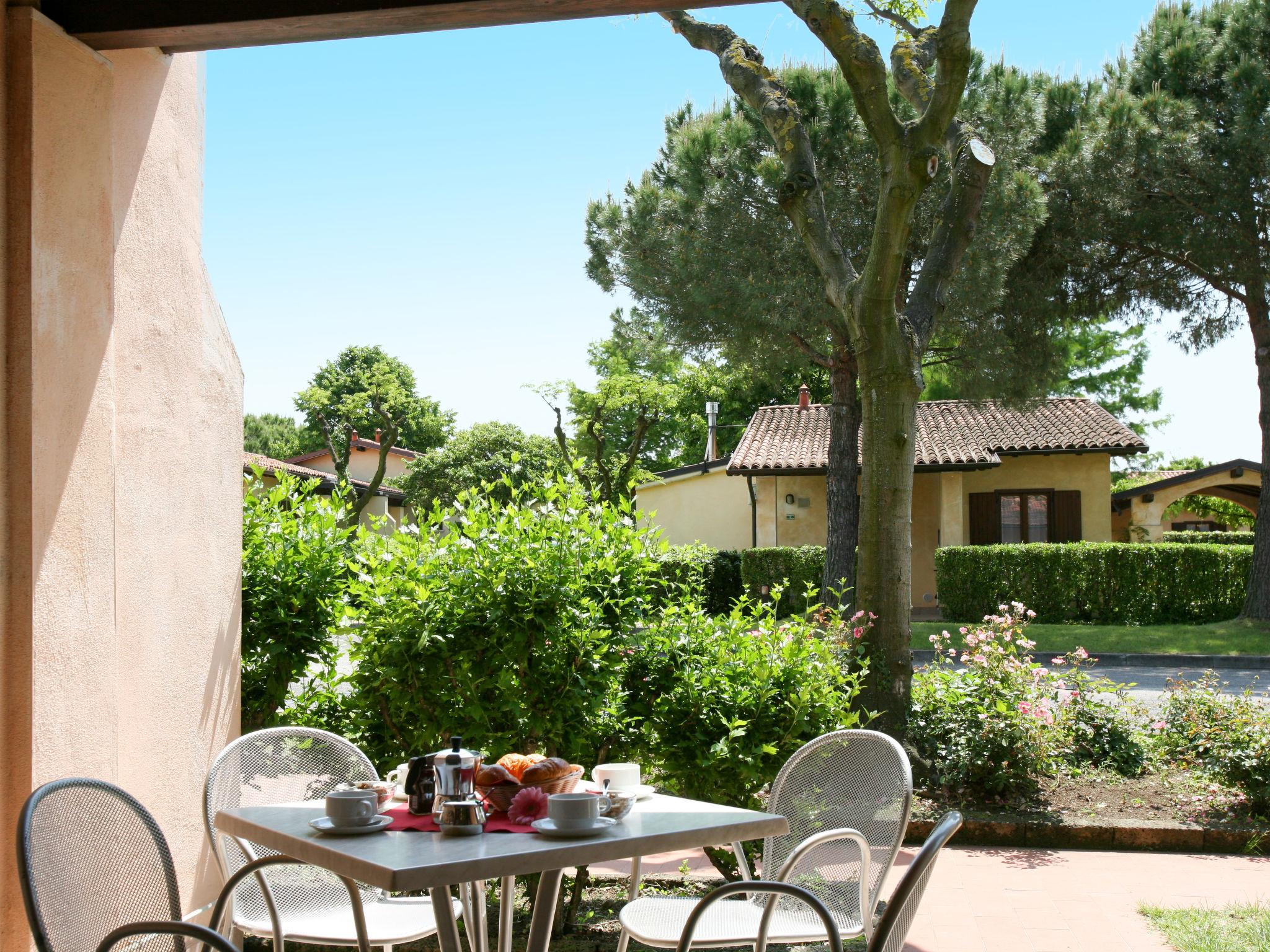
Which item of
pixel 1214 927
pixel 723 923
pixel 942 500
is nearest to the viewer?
pixel 723 923

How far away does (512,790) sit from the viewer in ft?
9.24

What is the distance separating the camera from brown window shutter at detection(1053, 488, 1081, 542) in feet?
70.2

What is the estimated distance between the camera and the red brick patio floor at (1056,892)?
4246 mm

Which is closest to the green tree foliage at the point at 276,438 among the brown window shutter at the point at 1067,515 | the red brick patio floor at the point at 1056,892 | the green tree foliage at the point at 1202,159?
the brown window shutter at the point at 1067,515

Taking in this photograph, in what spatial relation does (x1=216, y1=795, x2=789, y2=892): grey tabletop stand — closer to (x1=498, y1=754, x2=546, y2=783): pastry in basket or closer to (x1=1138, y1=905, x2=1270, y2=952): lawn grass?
(x1=498, y1=754, x2=546, y2=783): pastry in basket

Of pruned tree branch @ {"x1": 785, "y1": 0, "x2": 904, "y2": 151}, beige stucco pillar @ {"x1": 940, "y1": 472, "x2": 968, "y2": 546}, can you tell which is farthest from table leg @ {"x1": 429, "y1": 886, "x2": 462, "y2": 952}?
beige stucco pillar @ {"x1": 940, "y1": 472, "x2": 968, "y2": 546}

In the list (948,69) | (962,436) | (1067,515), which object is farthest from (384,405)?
(948,69)

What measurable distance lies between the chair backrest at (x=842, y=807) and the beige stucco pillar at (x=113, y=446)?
2271mm

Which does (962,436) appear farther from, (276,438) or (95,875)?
(276,438)

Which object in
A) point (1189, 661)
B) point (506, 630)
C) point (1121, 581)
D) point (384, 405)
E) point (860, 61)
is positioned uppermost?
point (384, 405)

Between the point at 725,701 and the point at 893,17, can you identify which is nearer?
the point at 725,701

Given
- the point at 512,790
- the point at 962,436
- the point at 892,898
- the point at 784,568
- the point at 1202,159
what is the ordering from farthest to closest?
the point at 962,436 < the point at 784,568 < the point at 1202,159 < the point at 512,790 < the point at 892,898

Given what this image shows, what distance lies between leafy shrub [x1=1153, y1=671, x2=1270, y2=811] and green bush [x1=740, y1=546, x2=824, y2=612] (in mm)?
10805

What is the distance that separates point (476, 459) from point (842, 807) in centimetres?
3288
